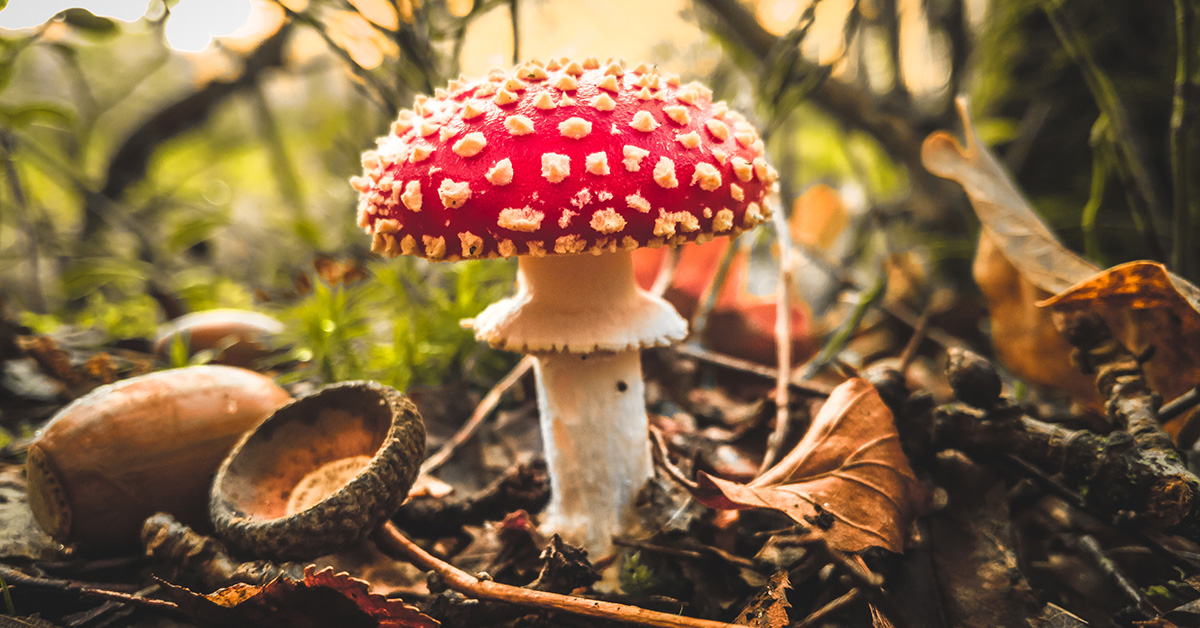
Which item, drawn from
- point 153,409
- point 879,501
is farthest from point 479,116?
point 879,501

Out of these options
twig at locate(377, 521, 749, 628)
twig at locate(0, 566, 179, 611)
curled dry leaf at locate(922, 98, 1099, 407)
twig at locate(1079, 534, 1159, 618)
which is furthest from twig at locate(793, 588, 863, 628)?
twig at locate(0, 566, 179, 611)

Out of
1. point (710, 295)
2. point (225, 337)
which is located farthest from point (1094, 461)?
point (225, 337)

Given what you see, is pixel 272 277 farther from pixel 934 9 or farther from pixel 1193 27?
pixel 1193 27

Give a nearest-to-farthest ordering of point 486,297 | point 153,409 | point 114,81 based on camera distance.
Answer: point 153,409 < point 486,297 < point 114,81

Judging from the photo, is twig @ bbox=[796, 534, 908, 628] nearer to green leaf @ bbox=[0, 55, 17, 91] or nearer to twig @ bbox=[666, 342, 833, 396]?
twig @ bbox=[666, 342, 833, 396]

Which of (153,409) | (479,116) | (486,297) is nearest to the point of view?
(479,116)

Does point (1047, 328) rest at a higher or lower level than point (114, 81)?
lower
